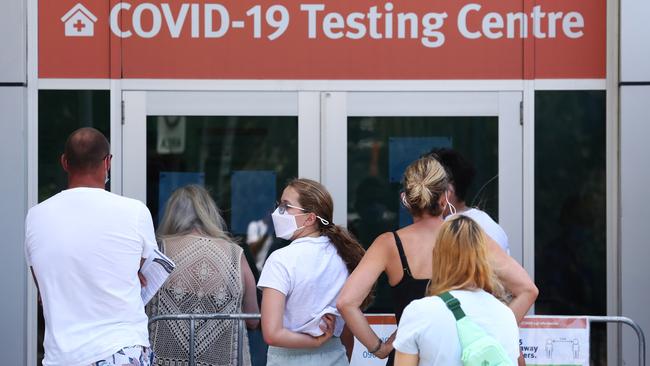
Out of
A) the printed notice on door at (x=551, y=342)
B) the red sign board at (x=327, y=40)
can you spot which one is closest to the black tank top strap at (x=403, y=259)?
the printed notice on door at (x=551, y=342)

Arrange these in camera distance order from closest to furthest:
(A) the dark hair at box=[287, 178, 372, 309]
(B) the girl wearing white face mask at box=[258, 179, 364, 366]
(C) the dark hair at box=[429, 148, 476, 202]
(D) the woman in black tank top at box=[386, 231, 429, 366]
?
(D) the woman in black tank top at box=[386, 231, 429, 366] → (B) the girl wearing white face mask at box=[258, 179, 364, 366] → (A) the dark hair at box=[287, 178, 372, 309] → (C) the dark hair at box=[429, 148, 476, 202]

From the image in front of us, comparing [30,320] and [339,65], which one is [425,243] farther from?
[30,320]

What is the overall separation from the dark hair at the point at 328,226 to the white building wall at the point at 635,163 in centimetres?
261

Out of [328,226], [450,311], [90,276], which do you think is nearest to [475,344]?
[450,311]

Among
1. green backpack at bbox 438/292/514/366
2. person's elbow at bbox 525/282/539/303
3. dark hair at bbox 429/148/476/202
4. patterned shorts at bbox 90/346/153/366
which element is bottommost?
patterned shorts at bbox 90/346/153/366

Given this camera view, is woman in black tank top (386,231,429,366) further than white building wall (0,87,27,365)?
No

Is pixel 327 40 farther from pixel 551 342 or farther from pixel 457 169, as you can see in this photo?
pixel 551 342

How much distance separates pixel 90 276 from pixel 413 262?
4.52 feet

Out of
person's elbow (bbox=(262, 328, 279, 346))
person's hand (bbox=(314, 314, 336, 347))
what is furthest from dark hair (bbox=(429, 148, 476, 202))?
person's elbow (bbox=(262, 328, 279, 346))

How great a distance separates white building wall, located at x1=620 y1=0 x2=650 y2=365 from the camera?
23.5 ft

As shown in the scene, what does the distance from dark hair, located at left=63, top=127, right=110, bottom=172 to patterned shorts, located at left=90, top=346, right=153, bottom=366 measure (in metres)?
0.82

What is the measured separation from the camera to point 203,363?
574 cm

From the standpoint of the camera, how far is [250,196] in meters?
7.41

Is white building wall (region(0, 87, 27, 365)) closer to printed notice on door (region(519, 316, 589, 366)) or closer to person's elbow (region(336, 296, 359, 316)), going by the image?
person's elbow (region(336, 296, 359, 316))
